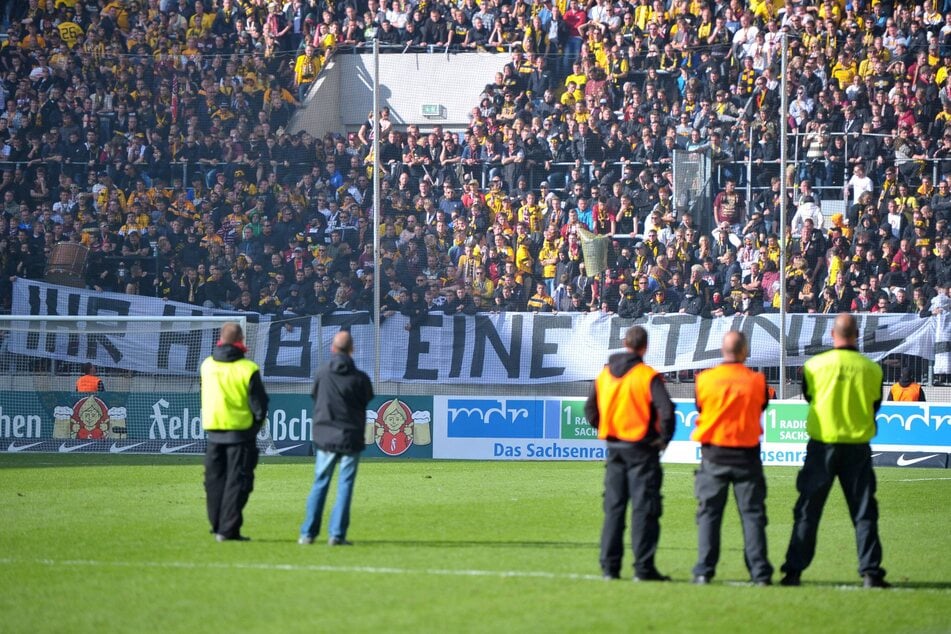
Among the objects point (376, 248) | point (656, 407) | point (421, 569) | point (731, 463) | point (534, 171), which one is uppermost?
point (534, 171)

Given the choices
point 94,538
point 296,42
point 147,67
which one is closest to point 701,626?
point 94,538

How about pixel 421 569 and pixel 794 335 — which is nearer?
pixel 421 569

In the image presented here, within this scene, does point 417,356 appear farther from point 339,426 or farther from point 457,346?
point 339,426

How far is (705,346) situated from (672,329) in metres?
0.66

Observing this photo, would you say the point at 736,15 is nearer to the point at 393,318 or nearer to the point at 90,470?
the point at 393,318

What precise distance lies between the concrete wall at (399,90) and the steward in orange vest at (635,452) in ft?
62.8

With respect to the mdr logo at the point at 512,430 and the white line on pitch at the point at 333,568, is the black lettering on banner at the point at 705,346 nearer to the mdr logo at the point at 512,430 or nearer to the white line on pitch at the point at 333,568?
the mdr logo at the point at 512,430

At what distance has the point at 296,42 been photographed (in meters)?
31.9

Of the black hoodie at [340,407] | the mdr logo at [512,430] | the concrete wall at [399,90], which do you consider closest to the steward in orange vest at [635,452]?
the black hoodie at [340,407]

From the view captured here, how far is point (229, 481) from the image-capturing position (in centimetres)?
1136

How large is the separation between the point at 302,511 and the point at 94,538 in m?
2.64

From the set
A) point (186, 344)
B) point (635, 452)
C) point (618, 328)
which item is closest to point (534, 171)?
point (618, 328)

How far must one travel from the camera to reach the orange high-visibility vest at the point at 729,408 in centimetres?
948

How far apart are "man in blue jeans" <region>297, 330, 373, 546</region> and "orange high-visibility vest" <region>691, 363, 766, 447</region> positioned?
3013 mm
